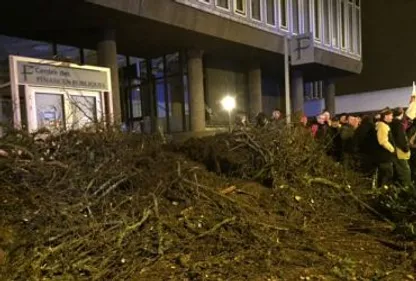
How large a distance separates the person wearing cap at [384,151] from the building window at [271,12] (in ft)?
37.2

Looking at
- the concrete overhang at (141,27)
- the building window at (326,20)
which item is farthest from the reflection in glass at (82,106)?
the building window at (326,20)

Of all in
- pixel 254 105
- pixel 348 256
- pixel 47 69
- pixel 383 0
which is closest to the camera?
pixel 348 256

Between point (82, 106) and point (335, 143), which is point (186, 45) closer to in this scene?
point (82, 106)

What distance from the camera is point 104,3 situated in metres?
12.1

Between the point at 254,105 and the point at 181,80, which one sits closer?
the point at 181,80

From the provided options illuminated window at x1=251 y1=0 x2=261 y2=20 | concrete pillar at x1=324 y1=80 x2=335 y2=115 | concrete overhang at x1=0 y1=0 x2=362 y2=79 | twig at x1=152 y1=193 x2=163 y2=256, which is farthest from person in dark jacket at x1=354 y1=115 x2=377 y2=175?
concrete pillar at x1=324 y1=80 x2=335 y2=115

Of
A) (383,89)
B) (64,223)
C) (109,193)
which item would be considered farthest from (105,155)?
(383,89)

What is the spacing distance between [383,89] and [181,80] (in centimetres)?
1756

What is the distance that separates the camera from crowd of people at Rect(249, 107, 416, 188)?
26.5ft

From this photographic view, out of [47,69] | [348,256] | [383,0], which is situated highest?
[383,0]

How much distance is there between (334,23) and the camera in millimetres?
24078

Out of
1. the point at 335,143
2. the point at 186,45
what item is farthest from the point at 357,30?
the point at 335,143

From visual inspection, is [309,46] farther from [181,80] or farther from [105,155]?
[181,80]

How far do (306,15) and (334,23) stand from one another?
2926 mm
